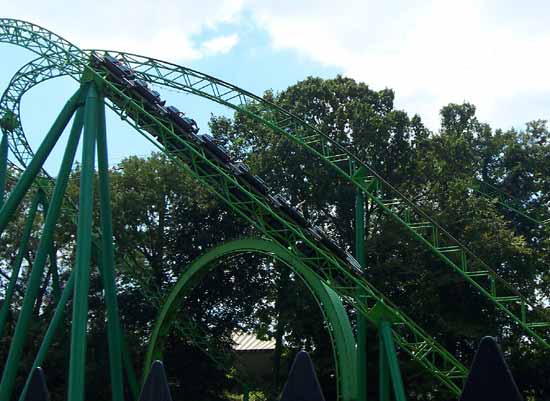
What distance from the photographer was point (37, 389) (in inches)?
189

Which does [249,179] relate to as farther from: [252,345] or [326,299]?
[252,345]

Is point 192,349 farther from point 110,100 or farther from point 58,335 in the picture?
point 110,100

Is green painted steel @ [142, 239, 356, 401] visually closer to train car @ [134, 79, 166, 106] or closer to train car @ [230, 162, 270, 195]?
train car @ [230, 162, 270, 195]

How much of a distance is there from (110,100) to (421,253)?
11.2 metres

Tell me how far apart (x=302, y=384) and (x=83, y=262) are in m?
9.08

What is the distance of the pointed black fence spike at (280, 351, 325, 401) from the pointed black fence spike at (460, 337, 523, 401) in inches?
33.2

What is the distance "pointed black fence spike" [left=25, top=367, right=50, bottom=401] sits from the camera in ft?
15.5

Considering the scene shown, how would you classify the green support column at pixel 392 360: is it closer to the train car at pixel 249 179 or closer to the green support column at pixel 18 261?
the train car at pixel 249 179

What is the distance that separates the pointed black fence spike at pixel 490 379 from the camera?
141 inches

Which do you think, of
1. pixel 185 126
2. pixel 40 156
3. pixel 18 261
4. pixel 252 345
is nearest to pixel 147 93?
pixel 185 126

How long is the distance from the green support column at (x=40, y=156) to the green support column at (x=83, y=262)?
89 cm

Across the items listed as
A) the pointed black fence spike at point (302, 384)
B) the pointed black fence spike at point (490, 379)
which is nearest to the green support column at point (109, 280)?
the pointed black fence spike at point (302, 384)

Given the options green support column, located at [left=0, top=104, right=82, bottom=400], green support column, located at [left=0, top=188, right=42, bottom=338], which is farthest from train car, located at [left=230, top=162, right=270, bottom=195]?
green support column, located at [left=0, top=188, right=42, bottom=338]

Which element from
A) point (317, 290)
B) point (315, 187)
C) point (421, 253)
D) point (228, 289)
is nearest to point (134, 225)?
point (228, 289)
